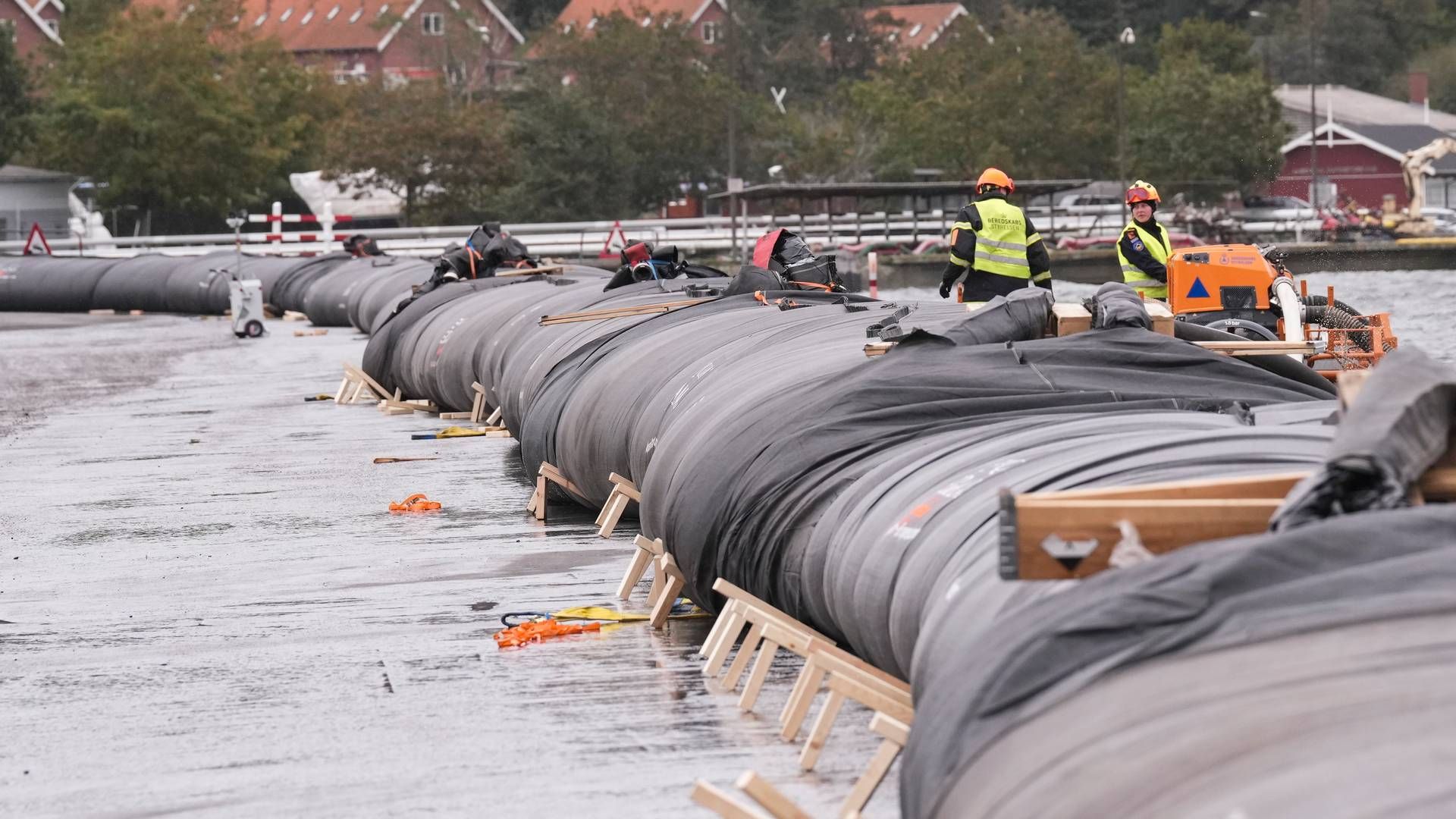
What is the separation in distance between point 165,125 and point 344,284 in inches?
1267

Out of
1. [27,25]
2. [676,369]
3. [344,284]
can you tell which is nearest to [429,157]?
[344,284]

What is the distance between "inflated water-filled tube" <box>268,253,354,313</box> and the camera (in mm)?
35219

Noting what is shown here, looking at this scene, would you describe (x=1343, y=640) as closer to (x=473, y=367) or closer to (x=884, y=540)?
(x=884, y=540)

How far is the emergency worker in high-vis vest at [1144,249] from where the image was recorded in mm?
15383

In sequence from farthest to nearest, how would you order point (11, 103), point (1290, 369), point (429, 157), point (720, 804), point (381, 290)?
point (11, 103) < point (429, 157) < point (381, 290) < point (1290, 369) < point (720, 804)

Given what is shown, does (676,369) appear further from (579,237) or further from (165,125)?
(165,125)

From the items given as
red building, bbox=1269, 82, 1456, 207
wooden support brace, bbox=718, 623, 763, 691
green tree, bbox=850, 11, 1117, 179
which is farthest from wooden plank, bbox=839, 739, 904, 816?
red building, bbox=1269, 82, 1456, 207

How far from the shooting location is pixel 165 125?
6184 cm

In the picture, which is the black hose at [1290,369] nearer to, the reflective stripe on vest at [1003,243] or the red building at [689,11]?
the reflective stripe on vest at [1003,243]

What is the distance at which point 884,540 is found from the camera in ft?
20.1

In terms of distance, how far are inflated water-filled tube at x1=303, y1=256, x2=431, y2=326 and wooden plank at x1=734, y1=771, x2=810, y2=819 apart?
24.5m

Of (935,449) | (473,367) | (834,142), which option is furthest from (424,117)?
(935,449)

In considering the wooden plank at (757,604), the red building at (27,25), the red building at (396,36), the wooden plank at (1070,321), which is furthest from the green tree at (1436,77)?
the wooden plank at (757,604)

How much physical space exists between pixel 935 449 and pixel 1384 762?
351cm
